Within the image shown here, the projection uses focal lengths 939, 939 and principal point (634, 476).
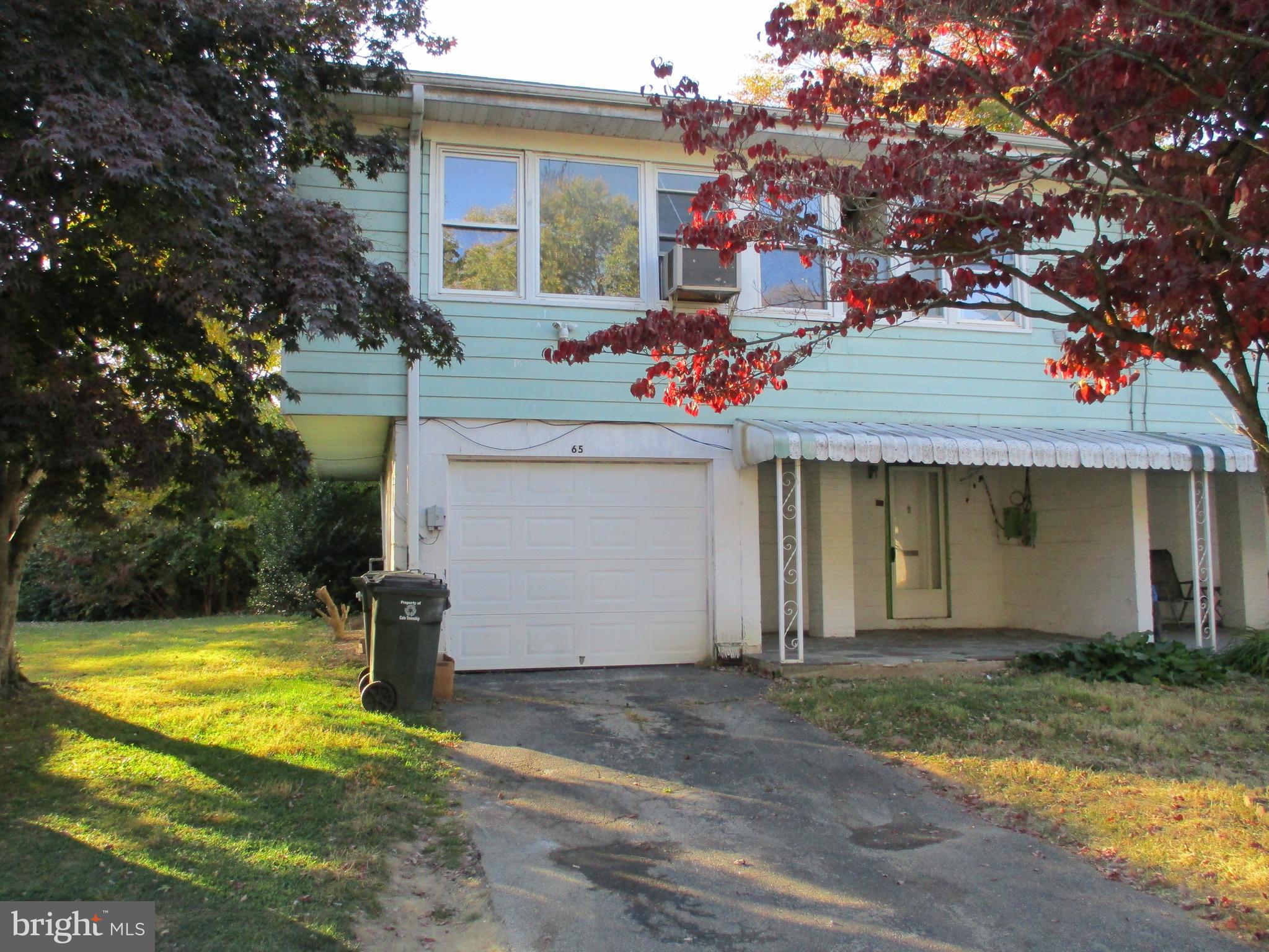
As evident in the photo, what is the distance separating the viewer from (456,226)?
9680 mm

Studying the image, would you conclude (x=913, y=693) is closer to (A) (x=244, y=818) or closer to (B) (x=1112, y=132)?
(B) (x=1112, y=132)

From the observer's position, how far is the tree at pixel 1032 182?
4.83m

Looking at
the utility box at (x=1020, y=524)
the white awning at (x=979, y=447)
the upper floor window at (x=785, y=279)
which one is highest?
the upper floor window at (x=785, y=279)

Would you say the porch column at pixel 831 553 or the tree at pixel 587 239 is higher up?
the tree at pixel 587 239

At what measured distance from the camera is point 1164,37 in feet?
16.2

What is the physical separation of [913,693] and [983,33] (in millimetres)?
5265

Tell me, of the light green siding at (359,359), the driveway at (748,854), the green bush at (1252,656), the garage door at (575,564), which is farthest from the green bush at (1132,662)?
the light green siding at (359,359)

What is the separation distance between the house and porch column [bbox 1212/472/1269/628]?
63.9 inches

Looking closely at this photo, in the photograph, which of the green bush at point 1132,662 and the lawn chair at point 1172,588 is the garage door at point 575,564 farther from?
the lawn chair at point 1172,588

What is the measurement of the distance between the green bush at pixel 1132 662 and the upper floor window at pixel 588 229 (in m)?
5.74

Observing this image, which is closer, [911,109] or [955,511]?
[911,109]

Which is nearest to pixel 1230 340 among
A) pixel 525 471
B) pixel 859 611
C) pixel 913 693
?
pixel 913 693

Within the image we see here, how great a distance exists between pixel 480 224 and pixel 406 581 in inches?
161

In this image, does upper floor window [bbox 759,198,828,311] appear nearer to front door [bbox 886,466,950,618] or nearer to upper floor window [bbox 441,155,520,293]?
upper floor window [bbox 441,155,520,293]
